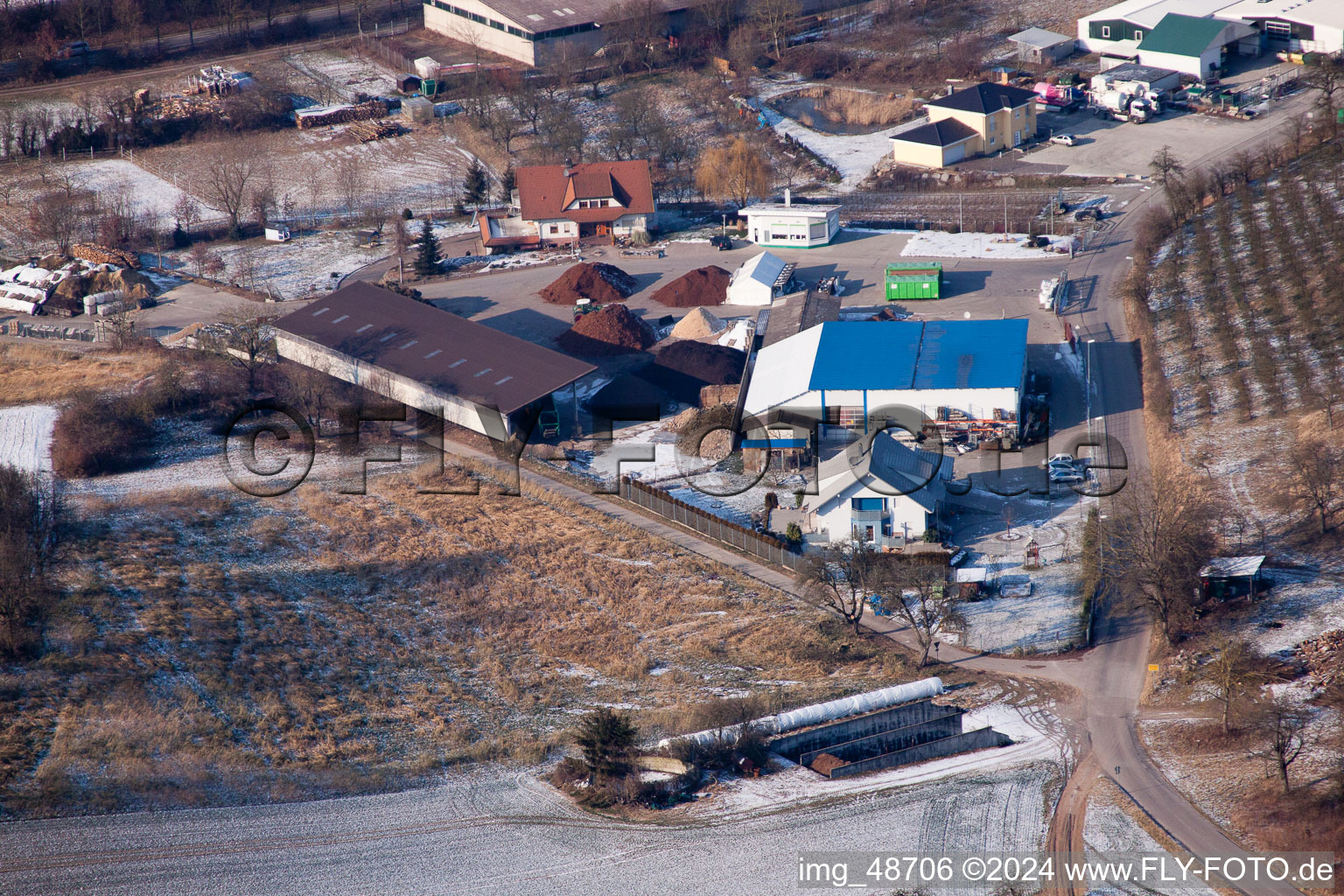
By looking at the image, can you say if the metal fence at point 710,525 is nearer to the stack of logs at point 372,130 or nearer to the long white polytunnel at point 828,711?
the long white polytunnel at point 828,711

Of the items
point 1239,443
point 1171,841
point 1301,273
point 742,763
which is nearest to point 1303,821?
point 1171,841

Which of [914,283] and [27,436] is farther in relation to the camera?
[914,283]

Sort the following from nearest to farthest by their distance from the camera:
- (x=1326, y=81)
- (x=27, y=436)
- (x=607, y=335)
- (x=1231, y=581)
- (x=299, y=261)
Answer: (x=1231, y=581) < (x=27, y=436) < (x=607, y=335) < (x=299, y=261) < (x=1326, y=81)

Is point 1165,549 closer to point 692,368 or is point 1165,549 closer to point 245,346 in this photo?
point 692,368

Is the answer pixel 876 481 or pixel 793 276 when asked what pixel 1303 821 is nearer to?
pixel 876 481

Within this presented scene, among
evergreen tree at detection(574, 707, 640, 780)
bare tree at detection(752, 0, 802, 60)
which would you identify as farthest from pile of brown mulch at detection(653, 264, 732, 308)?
bare tree at detection(752, 0, 802, 60)

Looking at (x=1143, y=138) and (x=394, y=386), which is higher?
(x=1143, y=138)

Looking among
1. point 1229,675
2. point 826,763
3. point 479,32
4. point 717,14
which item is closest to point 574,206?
point 479,32
